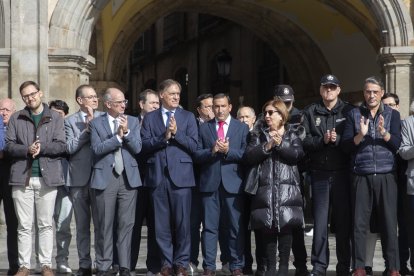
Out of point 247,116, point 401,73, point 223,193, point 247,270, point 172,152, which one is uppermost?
point 401,73

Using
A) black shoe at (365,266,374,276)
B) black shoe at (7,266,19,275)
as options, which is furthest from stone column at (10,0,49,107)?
black shoe at (365,266,374,276)

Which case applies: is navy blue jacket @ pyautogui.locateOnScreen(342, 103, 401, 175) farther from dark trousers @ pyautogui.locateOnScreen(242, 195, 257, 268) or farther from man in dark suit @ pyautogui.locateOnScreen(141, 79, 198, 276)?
man in dark suit @ pyautogui.locateOnScreen(141, 79, 198, 276)

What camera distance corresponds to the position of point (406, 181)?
9812 mm

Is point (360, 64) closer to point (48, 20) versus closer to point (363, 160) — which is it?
point (48, 20)

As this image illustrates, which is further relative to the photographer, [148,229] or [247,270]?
[247,270]

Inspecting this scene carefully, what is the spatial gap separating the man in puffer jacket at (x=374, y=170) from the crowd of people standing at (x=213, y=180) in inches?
0.4

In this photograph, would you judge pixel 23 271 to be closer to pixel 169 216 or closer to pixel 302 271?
pixel 169 216

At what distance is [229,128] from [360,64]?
11916 millimetres

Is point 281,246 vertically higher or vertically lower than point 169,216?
lower

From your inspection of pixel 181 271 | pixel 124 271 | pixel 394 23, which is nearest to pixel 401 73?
pixel 394 23

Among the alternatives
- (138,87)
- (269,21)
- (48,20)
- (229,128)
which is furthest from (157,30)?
(229,128)

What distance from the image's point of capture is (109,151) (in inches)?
379

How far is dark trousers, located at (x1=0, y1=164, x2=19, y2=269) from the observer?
10039mm

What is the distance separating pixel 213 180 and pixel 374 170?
1491 millimetres
